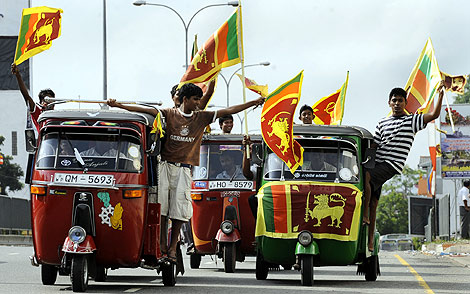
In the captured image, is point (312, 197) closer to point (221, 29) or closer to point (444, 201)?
point (221, 29)

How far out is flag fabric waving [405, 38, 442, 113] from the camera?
658 inches

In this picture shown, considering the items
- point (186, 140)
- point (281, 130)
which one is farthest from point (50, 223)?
point (281, 130)

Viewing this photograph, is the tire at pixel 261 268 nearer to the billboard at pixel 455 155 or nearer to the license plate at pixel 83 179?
the license plate at pixel 83 179

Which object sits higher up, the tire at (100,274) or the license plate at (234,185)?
the license plate at (234,185)

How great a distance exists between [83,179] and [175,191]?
1491 mm

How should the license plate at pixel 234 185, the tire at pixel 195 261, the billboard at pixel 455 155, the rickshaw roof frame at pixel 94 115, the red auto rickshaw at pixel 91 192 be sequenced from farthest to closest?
the billboard at pixel 455 155 → the tire at pixel 195 261 → the license plate at pixel 234 185 → the rickshaw roof frame at pixel 94 115 → the red auto rickshaw at pixel 91 192

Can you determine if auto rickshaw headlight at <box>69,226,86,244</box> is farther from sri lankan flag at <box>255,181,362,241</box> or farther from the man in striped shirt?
the man in striped shirt

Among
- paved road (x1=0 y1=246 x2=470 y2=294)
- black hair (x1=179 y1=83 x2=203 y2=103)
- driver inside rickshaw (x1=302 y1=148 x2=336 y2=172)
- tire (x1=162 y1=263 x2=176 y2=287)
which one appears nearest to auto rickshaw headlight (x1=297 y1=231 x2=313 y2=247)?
paved road (x1=0 y1=246 x2=470 y2=294)

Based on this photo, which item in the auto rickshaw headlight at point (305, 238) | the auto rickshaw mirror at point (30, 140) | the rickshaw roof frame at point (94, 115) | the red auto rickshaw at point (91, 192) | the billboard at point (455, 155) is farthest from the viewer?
the billboard at point (455, 155)

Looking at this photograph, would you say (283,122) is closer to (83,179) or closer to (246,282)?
(246,282)

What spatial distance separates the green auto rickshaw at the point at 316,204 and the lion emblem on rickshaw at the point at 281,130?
0.35 metres

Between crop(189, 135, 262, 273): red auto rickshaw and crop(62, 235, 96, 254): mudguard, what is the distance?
223 inches

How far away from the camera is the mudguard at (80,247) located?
12.4 meters

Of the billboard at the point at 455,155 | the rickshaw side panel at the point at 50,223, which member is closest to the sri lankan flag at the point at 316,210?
the rickshaw side panel at the point at 50,223
